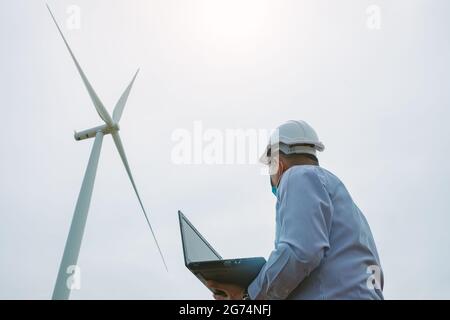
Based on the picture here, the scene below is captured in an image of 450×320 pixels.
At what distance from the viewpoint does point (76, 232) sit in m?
20.2

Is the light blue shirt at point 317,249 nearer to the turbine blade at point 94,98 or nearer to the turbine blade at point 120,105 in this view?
the turbine blade at point 94,98

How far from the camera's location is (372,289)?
176 inches

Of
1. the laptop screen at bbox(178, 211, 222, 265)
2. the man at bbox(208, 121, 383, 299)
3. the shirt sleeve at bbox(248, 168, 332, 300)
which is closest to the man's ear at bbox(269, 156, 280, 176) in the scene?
the man at bbox(208, 121, 383, 299)

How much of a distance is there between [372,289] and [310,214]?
84 centimetres

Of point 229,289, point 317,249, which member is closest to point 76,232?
point 229,289

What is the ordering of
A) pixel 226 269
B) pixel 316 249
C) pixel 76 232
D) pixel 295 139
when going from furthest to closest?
pixel 76 232 → pixel 295 139 → pixel 226 269 → pixel 316 249

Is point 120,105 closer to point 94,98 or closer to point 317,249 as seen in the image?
point 94,98

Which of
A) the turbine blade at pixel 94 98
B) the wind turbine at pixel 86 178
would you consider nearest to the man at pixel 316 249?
the wind turbine at pixel 86 178

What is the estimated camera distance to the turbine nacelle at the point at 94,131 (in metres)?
25.9

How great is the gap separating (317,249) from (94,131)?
76.2 ft

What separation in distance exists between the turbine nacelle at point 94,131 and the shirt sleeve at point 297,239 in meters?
22.0

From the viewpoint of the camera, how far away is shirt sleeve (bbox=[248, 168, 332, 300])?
436 cm

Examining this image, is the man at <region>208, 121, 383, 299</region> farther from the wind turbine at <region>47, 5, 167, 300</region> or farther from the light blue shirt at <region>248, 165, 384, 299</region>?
the wind turbine at <region>47, 5, 167, 300</region>
